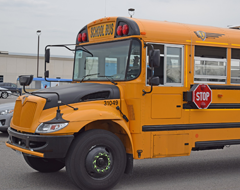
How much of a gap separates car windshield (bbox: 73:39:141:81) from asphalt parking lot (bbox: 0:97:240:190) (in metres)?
1.74

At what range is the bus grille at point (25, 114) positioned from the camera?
5.37 m

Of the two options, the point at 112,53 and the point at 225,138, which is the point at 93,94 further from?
the point at 225,138

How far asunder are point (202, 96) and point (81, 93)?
7.02ft

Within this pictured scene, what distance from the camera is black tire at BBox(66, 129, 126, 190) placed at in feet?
17.0

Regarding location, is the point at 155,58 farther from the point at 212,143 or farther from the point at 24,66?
the point at 24,66

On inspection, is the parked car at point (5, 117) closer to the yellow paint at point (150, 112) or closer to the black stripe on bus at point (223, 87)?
the yellow paint at point (150, 112)

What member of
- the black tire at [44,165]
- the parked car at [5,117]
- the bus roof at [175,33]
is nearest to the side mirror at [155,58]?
the bus roof at [175,33]

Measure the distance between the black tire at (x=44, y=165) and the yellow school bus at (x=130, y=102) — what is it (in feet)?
0.06

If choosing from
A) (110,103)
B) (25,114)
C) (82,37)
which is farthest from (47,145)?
(82,37)

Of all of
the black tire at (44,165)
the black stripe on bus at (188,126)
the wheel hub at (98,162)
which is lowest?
the black tire at (44,165)

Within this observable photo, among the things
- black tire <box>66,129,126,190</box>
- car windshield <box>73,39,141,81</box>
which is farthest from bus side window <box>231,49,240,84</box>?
black tire <box>66,129,126,190</box>

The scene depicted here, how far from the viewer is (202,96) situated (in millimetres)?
6383

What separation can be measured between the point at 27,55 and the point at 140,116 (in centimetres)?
5903

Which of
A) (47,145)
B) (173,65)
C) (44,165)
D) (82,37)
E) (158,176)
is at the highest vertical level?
(82,37)
